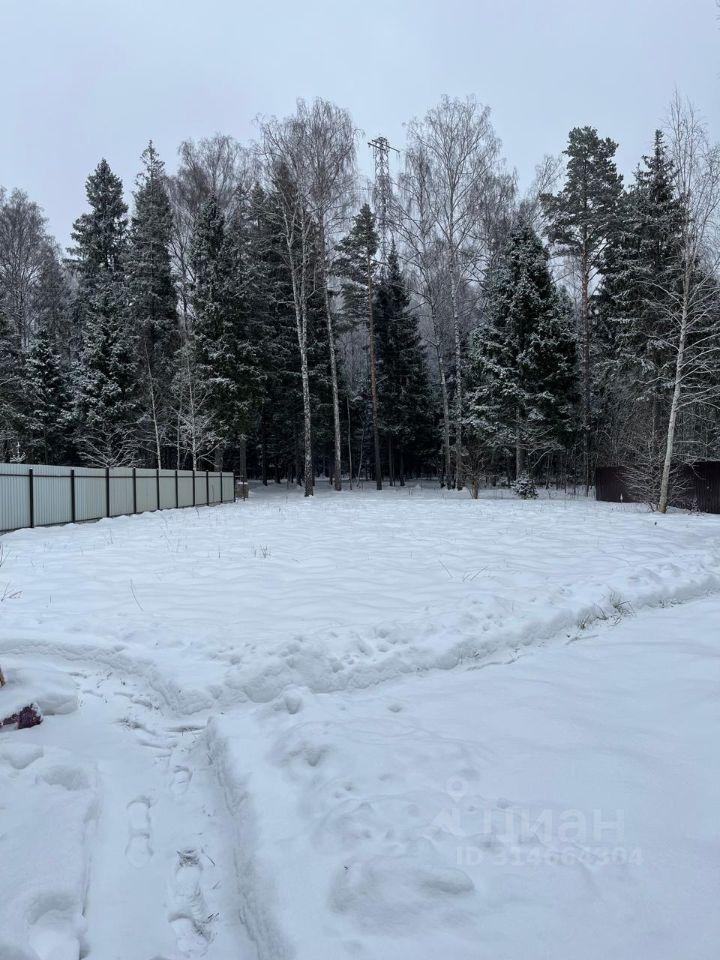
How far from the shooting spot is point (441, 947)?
5.46ft

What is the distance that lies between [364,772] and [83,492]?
13761 millimetres

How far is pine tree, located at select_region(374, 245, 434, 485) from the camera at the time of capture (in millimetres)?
32312

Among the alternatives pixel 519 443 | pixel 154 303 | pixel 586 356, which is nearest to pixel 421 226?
pixel 586 356

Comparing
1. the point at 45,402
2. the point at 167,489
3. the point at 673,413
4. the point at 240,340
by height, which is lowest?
the point at 167,489

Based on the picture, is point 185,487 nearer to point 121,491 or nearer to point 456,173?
point 121,491

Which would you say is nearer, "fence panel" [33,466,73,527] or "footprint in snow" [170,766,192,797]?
"footprint in snow" [170,766,192,797]

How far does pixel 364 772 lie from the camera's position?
8.64 feet

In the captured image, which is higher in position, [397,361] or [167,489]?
[397,361]

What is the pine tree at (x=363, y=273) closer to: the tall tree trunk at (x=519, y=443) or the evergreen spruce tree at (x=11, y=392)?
the tall tree trunk at (x=519, y=443)

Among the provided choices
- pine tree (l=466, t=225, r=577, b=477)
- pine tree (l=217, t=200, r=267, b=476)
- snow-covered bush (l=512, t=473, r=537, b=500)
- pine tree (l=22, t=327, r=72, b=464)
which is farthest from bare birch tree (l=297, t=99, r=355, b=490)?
pine tree (l=22, t=327, r=72, b=464)

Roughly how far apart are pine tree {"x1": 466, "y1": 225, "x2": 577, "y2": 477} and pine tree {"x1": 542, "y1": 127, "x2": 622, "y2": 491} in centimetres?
197

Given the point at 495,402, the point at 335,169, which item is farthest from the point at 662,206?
the point at 335,169

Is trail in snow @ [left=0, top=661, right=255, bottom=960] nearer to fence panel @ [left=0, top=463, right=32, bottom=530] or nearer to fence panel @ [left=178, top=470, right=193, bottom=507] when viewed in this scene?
fence panel @ [left=0, top=463, right=32, bottom=530]

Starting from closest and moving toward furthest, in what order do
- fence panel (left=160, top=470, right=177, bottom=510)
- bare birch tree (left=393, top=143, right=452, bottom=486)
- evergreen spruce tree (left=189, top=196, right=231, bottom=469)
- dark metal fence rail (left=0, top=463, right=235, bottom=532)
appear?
dark metal fence rail (left=0, top=463, right=235, bottom=532) → fence panel (left=160, top=470, right=177, bottom=510) → bare birch tree (left=393, top=143, right=452, bottom=486) → evergreen spruce tree (left=189, top=196, right=231, bottom=469)
